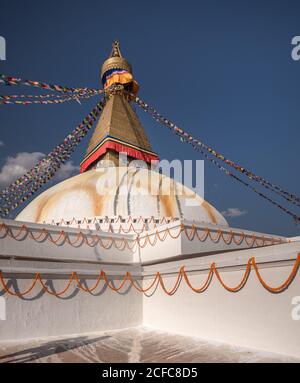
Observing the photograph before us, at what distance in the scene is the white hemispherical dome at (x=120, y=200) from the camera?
12.0 m

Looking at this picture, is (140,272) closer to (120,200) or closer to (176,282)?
(176,282)

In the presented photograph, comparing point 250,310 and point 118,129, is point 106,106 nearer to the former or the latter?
point 118,129

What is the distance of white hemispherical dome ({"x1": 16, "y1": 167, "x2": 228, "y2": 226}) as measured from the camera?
12023 millimetres

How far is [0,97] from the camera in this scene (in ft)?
33.4

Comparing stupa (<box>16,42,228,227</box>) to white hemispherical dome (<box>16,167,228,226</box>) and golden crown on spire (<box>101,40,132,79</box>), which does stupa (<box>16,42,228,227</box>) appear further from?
golden crown on spire (<box>101,40,132,79</box>)

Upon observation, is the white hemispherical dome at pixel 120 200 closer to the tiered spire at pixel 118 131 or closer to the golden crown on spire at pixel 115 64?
the tiered spire at pixel 118 131

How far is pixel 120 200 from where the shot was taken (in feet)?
40.1

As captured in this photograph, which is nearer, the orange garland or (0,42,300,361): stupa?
the orange garland

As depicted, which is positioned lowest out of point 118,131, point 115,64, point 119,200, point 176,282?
point 176,282

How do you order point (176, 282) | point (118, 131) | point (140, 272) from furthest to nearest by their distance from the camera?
point (118, 131)
point (140, 272)
point (176, 282)

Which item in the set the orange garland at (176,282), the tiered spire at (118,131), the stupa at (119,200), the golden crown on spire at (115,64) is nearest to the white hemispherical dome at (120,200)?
the stupa at (119,200)

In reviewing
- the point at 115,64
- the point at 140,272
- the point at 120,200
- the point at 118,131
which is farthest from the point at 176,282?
the point at 115,64

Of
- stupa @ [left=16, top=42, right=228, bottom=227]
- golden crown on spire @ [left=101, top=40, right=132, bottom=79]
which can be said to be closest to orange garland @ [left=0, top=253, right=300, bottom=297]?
stupa @ [left=16, top=42, right=228, bottom=227]

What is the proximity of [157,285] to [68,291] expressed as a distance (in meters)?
1.88
